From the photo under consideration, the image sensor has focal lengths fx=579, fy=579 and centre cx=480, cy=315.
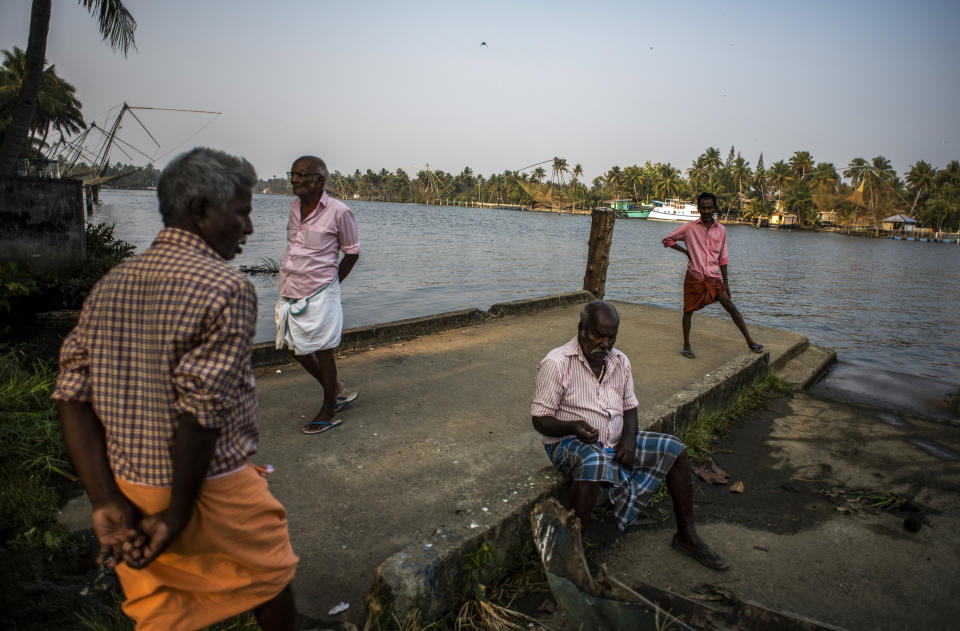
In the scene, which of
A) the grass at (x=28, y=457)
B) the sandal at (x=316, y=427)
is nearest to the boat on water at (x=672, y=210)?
the sandal at (x=316, y=427)

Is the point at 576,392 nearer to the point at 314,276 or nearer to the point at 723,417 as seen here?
the point at 314,276

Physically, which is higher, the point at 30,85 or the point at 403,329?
the point at 30,85

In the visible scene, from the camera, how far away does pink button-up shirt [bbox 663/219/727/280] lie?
6273mm

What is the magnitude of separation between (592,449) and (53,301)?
719 cm

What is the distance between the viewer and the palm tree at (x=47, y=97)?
33031mm

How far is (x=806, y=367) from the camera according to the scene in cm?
785

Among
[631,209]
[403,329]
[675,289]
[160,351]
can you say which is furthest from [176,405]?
[631,209]

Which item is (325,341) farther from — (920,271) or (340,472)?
(920,271)

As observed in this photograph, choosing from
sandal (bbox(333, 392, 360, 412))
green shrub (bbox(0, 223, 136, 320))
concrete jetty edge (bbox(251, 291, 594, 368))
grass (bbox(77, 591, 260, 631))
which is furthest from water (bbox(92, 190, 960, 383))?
grass (bbox(77, 591, 260, 631))

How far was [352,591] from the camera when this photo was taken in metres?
2.48

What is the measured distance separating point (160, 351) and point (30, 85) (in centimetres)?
1023

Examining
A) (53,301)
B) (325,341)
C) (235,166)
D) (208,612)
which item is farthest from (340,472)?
(53,301)

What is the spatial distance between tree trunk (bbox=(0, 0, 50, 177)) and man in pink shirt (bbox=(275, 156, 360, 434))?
766 cm

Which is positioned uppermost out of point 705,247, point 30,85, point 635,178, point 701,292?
point 635,178
